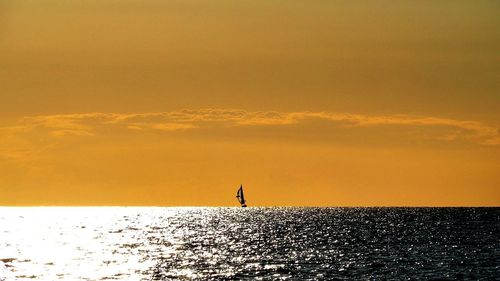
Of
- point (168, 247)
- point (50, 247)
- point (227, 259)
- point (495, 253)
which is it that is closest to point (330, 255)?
point (227, 259)

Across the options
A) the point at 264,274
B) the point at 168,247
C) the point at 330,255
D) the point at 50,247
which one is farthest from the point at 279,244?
the point at 264,274

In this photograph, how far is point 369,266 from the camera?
100250 millimetres

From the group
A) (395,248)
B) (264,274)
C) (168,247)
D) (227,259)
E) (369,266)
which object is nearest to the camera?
(264,274)

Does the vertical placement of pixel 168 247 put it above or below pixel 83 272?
above

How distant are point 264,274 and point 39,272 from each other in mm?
24076

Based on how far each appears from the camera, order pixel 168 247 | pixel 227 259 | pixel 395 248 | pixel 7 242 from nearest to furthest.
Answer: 1. pixel 227 259
2. pixel 395 248
3. pixel 168 247
4. pixel 7 242

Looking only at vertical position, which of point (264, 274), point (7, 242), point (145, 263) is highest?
point (7, 242)

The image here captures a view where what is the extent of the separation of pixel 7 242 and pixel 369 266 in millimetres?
79875

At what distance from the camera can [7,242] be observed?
15725cm

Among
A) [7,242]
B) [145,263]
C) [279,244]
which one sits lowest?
[145,263]

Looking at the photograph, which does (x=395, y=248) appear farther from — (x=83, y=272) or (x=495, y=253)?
(x=83, y=272)

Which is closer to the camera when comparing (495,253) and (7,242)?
(495,253)

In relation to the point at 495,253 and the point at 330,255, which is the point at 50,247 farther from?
the point at 495,253

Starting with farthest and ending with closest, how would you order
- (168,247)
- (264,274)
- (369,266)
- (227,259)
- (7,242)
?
(7,242), (168,247), (227,259), (369,266), (264,274)
